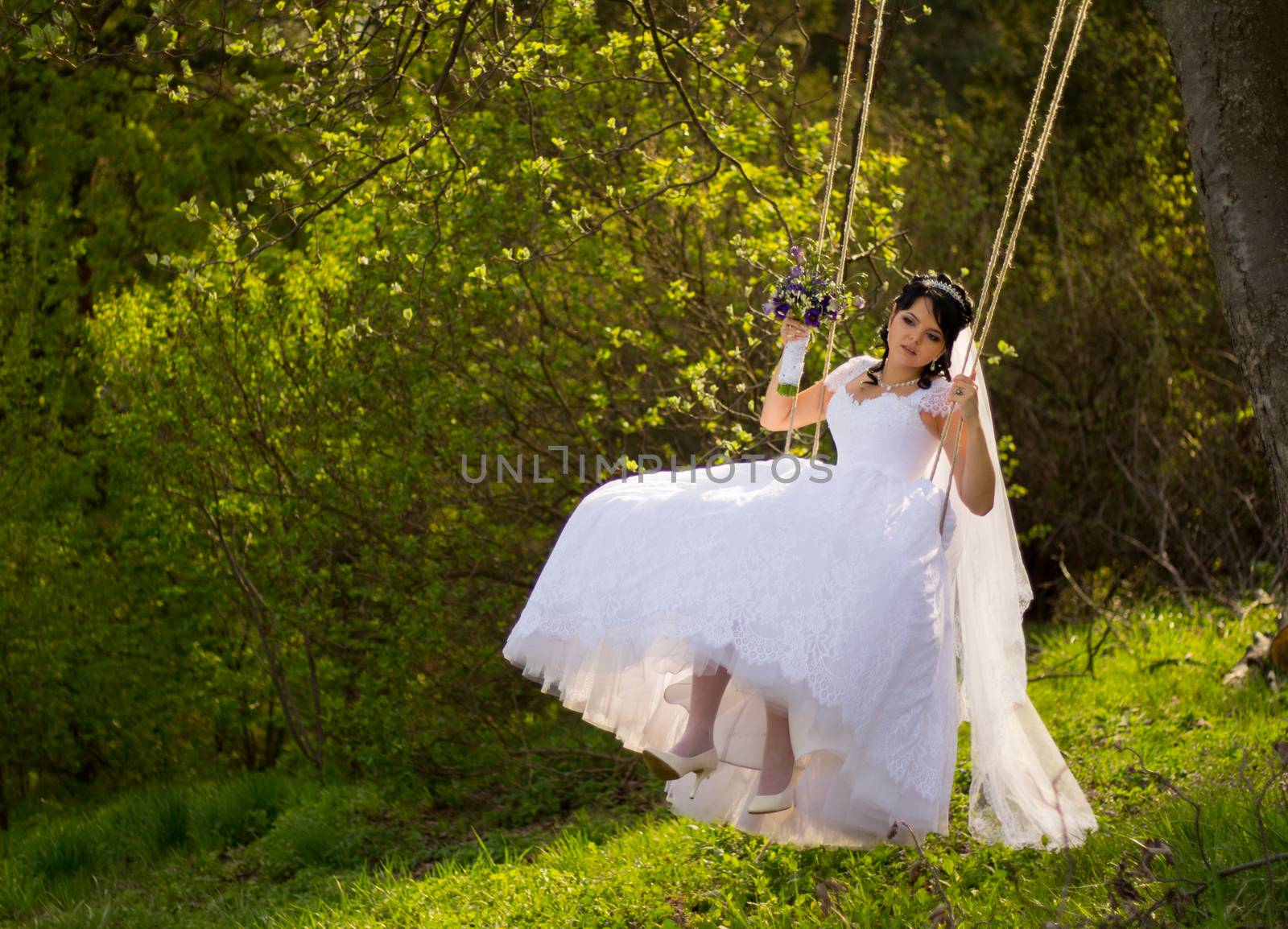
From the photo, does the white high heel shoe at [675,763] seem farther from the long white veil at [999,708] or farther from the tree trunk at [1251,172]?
the tree trunk at [1251,172]

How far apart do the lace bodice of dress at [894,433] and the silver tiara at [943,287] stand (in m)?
0.25

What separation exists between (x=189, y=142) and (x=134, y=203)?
66cm

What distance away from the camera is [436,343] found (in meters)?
6.25

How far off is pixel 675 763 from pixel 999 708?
105 centimetres

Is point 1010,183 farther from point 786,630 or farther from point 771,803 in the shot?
point 771,803

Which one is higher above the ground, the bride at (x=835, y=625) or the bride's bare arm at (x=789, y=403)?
the bride's bare arm at (x=789, y=403)

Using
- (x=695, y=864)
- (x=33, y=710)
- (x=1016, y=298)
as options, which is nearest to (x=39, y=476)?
(x=33, y=710)

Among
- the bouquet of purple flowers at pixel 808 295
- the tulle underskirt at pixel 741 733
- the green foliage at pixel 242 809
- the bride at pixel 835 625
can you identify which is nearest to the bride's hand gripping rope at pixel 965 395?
the bride at pixel 835 625

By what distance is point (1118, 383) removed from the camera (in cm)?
866

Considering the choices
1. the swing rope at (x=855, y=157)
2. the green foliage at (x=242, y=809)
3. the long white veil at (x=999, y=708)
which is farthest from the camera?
the green foliage at (x=242, y=809)

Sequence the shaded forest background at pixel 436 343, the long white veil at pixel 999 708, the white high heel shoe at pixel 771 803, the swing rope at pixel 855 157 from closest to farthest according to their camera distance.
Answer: the white high heel shoe at pixel 771 803 → the swing rope at pixel 855 157 → the long white veil at pixel 999 708 → the shaded forest background at pixel 436 343

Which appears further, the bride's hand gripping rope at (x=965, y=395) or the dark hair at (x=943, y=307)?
the dark hair at (x=943, y=307)

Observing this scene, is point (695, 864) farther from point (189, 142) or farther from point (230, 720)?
point (189, 142)

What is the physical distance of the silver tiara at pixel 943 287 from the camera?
12.2 ft
